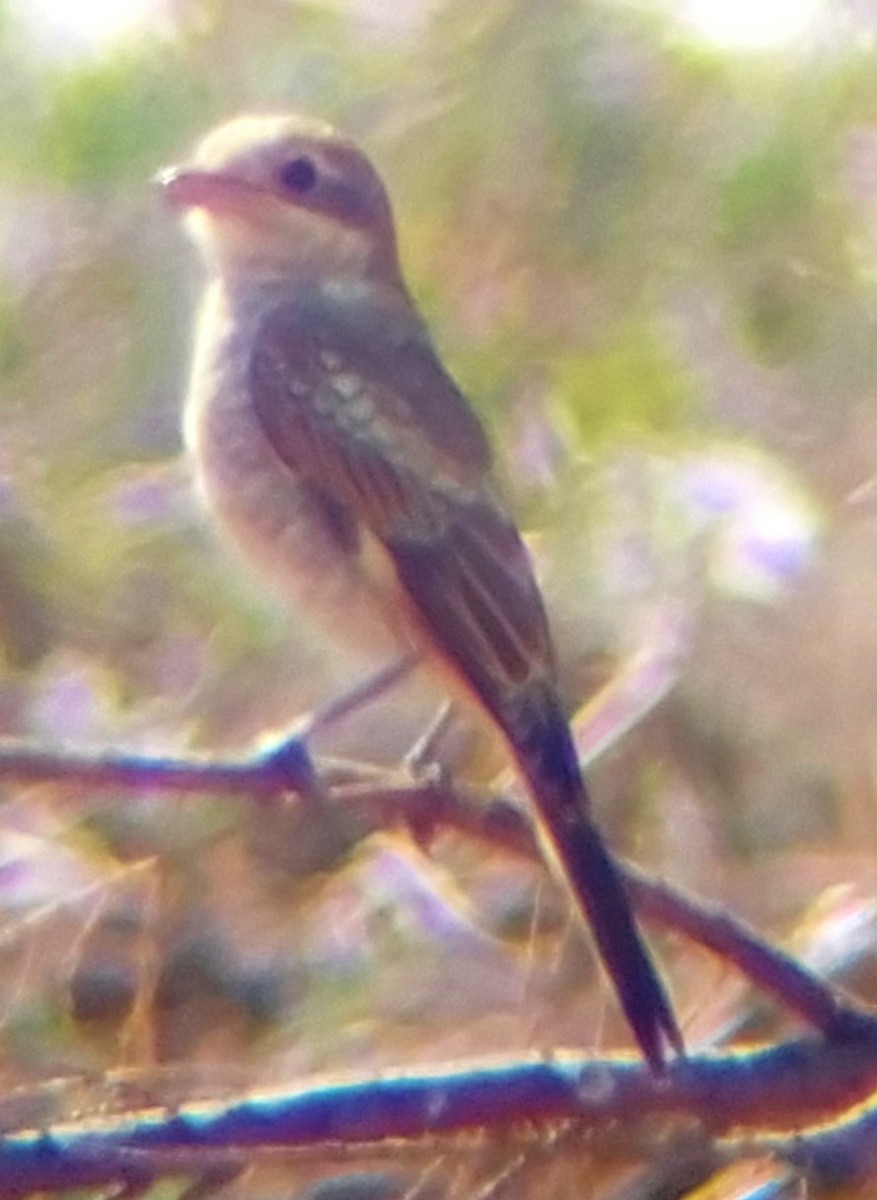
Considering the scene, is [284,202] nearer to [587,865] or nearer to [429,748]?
[429,748]

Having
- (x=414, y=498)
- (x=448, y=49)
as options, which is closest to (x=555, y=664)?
(x=414, y=498)

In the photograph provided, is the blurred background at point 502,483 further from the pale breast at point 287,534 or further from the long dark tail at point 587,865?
the long dark tail at point 587,865

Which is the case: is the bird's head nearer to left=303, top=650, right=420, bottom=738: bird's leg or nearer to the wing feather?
the wing feather

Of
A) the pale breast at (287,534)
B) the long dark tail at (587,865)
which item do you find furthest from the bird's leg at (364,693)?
the long dark tail at (587,865)

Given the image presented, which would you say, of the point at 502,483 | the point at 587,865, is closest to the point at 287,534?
the point at 502,483

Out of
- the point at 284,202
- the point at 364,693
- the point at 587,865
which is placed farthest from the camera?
the point at 284,202

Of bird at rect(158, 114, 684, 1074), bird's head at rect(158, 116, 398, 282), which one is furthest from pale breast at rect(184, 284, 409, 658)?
bird's head at rect(158, 116, 398, 282)

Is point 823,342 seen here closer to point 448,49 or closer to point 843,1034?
point 448,49
